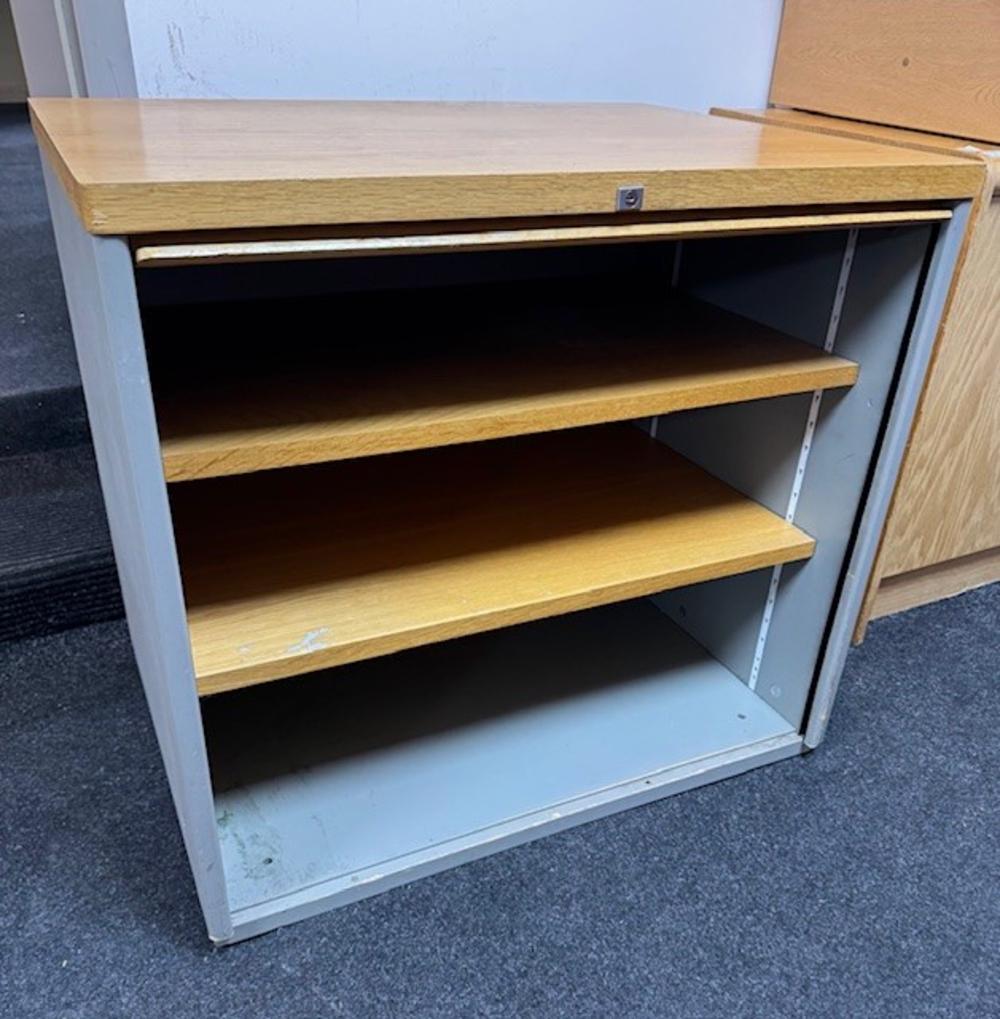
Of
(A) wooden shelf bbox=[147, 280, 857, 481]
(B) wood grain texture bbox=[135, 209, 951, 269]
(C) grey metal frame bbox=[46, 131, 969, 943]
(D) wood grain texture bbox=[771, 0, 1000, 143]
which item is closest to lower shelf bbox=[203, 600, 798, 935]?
(C) grey metal frame bbox=[46, 131, 969, 943]

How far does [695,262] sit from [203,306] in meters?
0.57

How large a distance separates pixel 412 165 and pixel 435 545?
407mm

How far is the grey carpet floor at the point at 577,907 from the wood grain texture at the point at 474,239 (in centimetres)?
63

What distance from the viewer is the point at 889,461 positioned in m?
0.91

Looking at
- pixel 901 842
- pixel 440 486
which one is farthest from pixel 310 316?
pixel 901 842

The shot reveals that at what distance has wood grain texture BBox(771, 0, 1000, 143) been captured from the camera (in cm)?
105

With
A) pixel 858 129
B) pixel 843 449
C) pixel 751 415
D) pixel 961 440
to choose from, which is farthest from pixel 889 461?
pixel 858 129

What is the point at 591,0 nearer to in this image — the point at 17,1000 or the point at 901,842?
the point at 901,842

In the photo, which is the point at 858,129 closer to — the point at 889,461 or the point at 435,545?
the point at 889,461

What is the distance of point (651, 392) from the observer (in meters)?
0.80

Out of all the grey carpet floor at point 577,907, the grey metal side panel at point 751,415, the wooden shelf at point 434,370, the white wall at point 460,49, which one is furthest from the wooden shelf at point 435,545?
the white wall at point 460,49

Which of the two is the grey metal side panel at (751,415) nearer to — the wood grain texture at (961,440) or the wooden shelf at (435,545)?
the wooden shelf at (435,545)

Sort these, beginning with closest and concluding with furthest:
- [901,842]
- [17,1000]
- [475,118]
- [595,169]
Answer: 1. [595,169]
2. [17,1000]
3. [475,118]
4. [901,842]

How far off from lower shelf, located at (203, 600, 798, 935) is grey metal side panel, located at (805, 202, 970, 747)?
88mm
